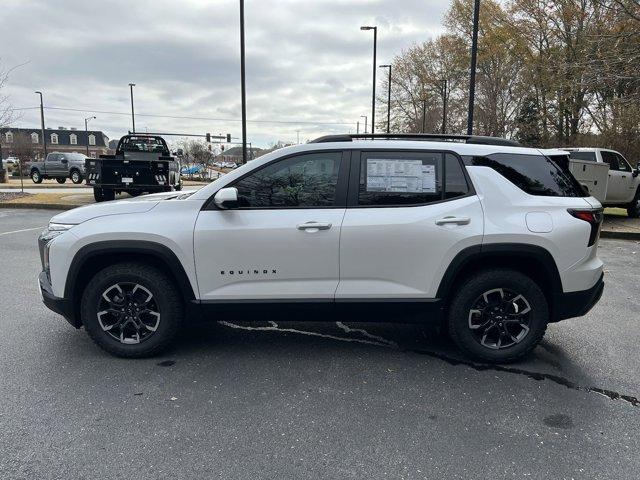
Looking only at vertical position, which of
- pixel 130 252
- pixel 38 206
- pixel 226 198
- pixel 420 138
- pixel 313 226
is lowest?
pixel 38 206

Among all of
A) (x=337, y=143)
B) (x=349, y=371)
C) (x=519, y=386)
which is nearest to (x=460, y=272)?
(x=519, y=386)

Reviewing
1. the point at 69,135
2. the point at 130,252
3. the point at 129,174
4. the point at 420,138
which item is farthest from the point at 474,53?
the point at 69,135

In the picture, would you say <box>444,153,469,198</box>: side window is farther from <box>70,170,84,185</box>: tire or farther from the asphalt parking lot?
<box>70,170,84,185</box>: tire

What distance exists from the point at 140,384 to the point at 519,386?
108 inches

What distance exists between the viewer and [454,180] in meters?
3.70

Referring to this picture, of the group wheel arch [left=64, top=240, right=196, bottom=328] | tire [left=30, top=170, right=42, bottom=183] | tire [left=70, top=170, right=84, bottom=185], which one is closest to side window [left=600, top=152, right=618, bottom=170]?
wheel arch [left=64, top=240, right=196, bottom=328]

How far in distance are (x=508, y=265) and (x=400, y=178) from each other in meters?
1.10

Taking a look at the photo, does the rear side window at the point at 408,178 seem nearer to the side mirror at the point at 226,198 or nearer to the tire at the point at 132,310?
the side mirror at the point at 226,198

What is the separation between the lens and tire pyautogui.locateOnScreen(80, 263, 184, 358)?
3.67 metres

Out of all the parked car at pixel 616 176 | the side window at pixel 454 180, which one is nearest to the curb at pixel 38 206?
the side window at pixel 454 180

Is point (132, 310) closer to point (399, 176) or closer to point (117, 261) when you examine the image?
point (117, 261)

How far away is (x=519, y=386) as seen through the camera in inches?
136

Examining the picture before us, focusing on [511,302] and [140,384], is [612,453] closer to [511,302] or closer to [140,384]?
[511,302]

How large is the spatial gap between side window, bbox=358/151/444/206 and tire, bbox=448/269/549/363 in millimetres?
783
